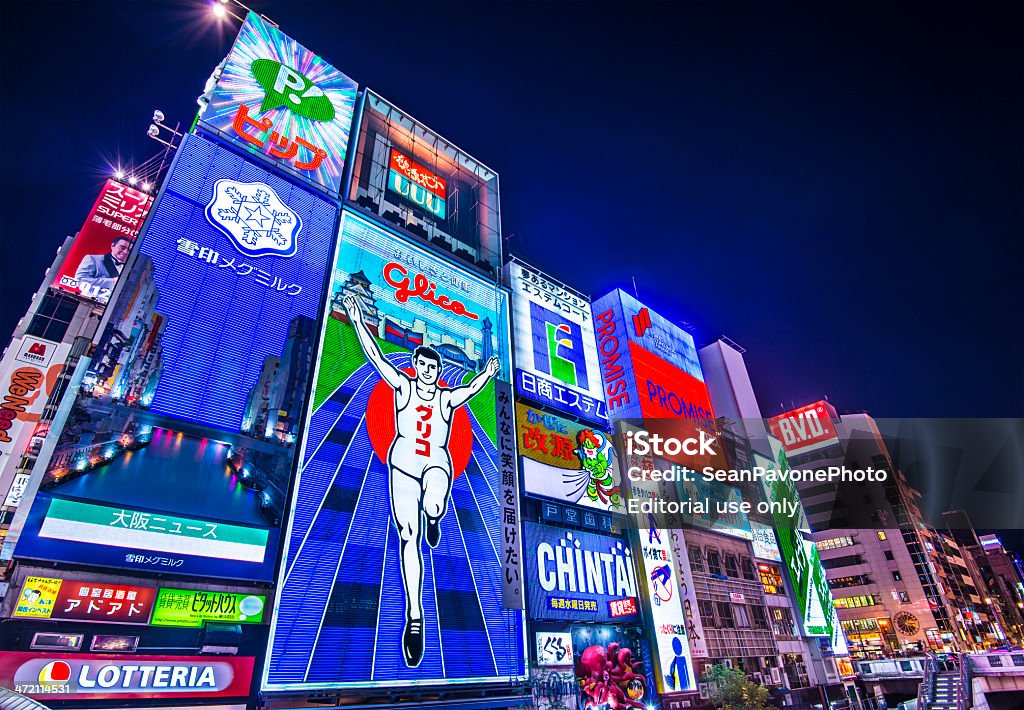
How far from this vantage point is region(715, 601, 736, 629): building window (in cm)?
3222

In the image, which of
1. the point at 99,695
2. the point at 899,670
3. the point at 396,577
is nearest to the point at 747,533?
the point at 899,670

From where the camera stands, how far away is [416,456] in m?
21.7

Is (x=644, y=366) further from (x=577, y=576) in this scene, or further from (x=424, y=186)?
(x=424, y=186)

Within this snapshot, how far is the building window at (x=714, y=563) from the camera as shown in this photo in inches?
1335

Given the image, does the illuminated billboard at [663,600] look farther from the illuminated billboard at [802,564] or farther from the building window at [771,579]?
the illuminated billboard at [802,564]

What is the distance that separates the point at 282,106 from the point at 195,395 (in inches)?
651

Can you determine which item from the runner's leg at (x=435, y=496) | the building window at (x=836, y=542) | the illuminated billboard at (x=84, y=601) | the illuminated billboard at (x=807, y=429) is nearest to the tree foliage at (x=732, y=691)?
the runner's leg at (x=435, y=496)

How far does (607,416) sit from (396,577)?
61.4 feet

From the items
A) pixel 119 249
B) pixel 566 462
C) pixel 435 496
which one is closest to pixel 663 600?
pixel 566 462

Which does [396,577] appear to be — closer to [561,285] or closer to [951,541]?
[561,285]

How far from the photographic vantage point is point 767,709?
2767 cm

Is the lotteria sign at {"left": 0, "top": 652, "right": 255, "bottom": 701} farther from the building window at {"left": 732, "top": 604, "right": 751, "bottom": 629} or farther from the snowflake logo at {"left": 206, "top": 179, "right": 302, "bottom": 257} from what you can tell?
the building window at {"left": 732, "top": 604, "right": 751, "bottom": 629}

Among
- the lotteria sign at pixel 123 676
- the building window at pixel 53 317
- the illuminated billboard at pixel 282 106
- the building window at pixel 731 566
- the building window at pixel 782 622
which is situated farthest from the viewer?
the building window at pixel 782 622

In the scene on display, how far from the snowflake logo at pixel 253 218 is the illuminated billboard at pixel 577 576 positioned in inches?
657
